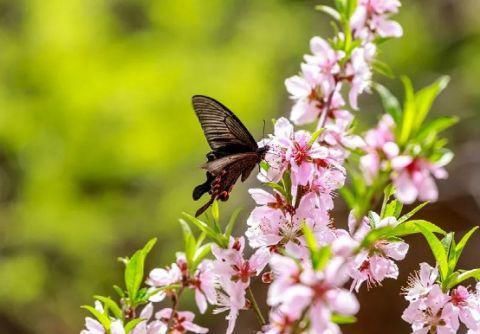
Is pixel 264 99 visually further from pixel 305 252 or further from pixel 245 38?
pixel 305 252

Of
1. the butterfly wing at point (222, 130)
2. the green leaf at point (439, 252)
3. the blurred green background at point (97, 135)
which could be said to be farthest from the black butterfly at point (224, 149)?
the blurred green background at point (97, 135)

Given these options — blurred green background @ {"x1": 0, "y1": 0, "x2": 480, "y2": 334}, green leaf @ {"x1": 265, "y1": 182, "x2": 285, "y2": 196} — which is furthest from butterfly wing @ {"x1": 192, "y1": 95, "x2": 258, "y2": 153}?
blurred green background @ {"x1": 0, "y1": 0, "x2": 480, "y2": 334}

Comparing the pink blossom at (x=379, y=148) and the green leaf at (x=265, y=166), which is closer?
the pink blossom at (x=379, y=148)

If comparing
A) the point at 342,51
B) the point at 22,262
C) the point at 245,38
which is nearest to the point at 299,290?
the point at 342,51

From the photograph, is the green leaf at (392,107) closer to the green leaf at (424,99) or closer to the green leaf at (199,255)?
the green leaf at (424,99)

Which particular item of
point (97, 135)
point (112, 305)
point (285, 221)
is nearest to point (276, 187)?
point (285, 221)

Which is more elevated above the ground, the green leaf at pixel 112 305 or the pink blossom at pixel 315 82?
the pink blossom at pixel 315 82

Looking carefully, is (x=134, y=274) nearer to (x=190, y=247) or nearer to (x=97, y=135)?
(x=190, y=247)
